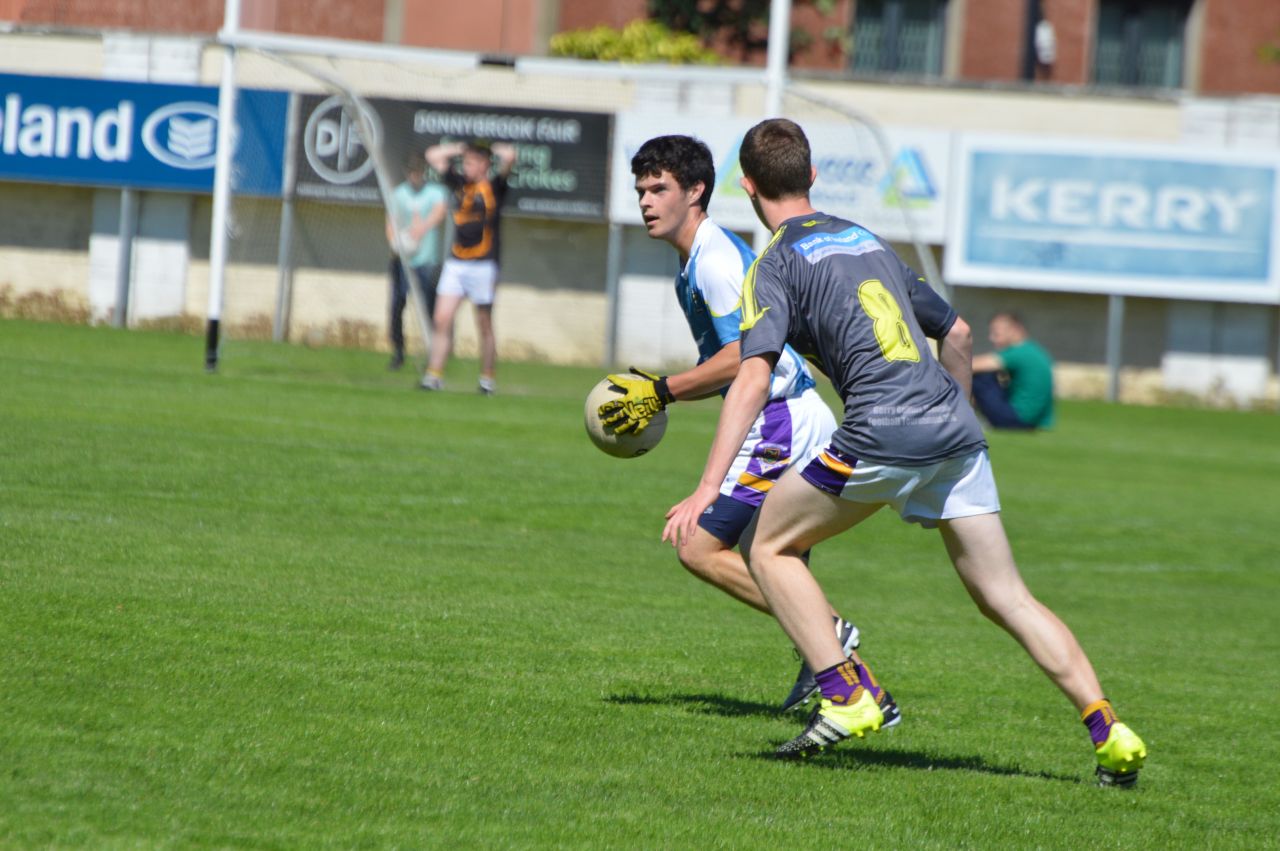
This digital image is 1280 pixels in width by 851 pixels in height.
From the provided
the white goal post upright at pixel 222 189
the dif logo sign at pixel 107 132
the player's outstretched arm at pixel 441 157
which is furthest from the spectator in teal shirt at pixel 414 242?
the dif logo sign at pixel 107 132

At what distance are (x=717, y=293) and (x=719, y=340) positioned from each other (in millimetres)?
171

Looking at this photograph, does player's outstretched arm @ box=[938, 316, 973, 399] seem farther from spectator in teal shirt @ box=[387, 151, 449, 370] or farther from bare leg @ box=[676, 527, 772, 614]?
spectator in teal shirt @ box=[387, 151, 449, 370]

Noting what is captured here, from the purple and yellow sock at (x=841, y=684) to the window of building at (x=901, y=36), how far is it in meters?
30.3

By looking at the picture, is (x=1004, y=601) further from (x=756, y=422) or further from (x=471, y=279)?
(x=471, y=279)

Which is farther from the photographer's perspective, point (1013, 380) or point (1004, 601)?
point (1013, 380)

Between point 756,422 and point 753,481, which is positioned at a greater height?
point 756,422

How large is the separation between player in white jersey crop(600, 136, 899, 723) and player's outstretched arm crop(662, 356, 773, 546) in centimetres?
103

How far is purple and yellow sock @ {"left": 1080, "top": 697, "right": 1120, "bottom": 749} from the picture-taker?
5430mm

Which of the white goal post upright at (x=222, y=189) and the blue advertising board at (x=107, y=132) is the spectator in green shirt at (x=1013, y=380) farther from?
the blue advertising board at (x=107, y=132)

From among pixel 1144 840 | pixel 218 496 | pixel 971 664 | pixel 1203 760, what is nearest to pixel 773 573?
pixel 1144 840

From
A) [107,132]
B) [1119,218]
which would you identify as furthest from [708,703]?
[1119,218]

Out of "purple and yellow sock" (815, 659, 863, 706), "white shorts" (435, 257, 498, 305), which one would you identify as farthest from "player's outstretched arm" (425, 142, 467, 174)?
"purple and yellow sock" (815, 659, 863, 706)

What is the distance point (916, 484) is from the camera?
5336 millimetres

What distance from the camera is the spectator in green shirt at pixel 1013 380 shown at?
61.9 ft
